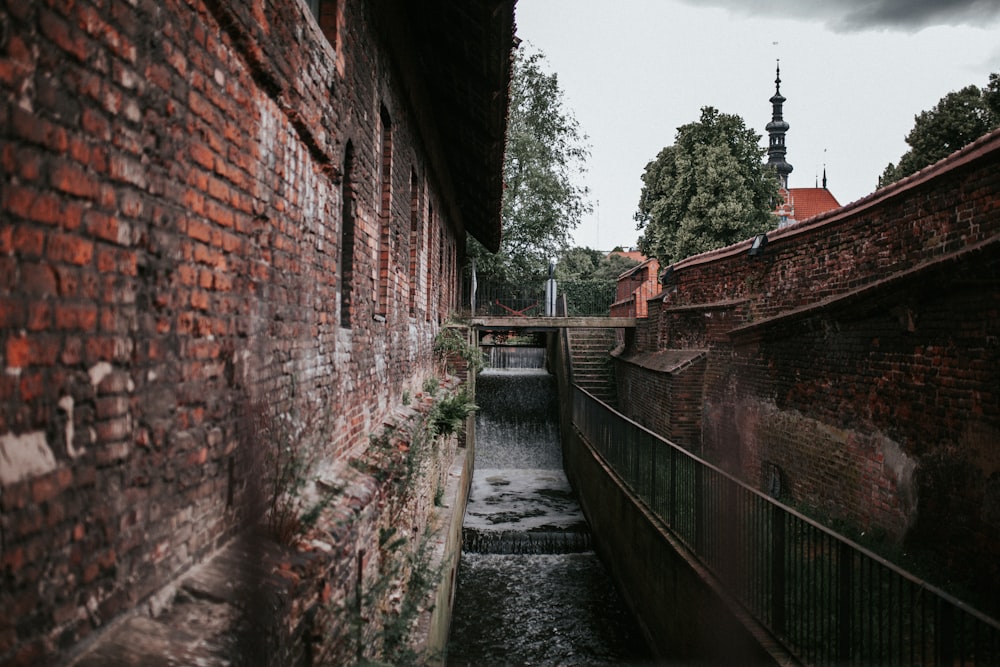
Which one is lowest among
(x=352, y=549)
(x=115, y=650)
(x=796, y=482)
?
(x=796, y=482)

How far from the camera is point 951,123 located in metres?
23.0

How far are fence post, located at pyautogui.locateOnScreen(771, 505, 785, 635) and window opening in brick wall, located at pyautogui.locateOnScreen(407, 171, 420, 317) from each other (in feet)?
15.8

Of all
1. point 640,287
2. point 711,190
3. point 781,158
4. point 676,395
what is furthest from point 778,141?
point 676,395

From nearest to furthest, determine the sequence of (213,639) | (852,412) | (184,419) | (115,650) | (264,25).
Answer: (115,650) → (213,639) → (184,419) → (264,25) → (852,412)

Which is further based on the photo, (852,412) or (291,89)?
(852,412)

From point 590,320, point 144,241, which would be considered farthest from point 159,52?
point 590,320

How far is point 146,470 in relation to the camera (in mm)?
2100

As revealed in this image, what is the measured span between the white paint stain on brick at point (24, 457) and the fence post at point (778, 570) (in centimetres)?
524

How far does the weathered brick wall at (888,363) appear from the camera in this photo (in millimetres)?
5848

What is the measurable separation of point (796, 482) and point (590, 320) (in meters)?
9.49

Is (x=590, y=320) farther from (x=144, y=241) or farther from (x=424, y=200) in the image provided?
(x=144, y=241)

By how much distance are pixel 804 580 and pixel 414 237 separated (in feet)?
19.0

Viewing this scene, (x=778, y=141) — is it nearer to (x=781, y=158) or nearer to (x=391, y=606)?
(x=781, y=158)

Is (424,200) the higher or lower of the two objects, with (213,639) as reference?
higher
